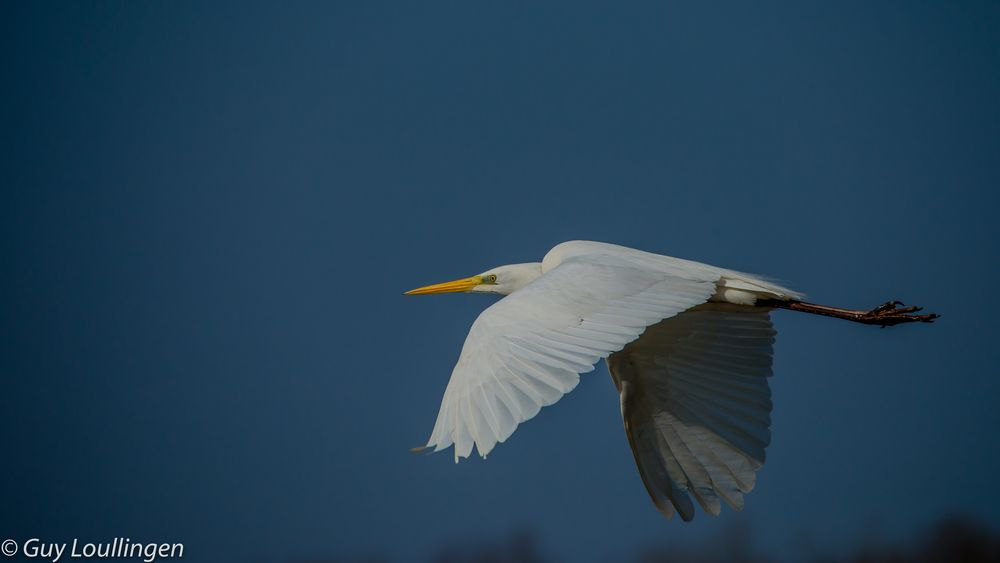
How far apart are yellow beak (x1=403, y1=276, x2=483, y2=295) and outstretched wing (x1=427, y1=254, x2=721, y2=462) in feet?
7.90

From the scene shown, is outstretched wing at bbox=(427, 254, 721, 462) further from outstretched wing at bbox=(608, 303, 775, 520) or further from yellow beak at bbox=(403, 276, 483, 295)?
yellow beak at bbox=(403, 276, 483, 295)

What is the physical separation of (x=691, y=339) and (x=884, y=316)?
1098 millimetres

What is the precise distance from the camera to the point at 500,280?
6.87 metres

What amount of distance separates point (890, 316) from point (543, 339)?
2.69m

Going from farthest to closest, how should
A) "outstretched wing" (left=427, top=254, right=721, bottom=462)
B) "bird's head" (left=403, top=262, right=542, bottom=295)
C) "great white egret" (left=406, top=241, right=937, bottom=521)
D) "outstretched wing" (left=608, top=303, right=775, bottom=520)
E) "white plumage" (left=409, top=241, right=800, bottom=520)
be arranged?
"bird's head" (left=403, top=262, right=542, bottom=295) → "outstretched wing" (left=608, top=303, right=775, bottom=520) → "great white egret" (left=406, top=241, right=937, bottom=521) → "white plumage" (left=409, top=241, right=800, bottom=520) → "outstretched wing" (left=427, top=254, right=721, bottom=462)

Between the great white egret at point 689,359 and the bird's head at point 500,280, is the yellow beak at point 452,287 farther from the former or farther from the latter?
the great white egret at point 689,359

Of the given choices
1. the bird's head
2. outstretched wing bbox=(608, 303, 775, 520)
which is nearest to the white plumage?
outstretched wing bbox=(608, 303, 775, 520)

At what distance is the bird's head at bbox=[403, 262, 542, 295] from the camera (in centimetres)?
675

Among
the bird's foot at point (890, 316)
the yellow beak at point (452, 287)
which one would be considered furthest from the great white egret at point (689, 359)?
the yellow beak at point (452, 287)

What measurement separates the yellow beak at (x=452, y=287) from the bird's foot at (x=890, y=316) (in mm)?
2737

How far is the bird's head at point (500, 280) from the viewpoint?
6746 millimetres

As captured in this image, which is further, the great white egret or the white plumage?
the great white egret

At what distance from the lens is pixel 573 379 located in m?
3.30

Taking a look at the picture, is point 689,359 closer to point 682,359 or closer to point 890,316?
point 682,359
